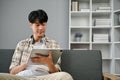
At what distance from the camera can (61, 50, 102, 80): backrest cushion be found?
6.84 ft

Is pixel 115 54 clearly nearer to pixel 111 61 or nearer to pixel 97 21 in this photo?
pixel 111 61

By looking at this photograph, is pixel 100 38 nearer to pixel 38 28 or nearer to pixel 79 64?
pixel 79 64

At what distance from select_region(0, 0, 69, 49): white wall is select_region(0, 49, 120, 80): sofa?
212 cm

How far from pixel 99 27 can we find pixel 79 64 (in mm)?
2068

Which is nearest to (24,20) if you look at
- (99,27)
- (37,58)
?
(99,27)

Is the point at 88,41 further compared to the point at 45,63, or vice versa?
the point at 88,41

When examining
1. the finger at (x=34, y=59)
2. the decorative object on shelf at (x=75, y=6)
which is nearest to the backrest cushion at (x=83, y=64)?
the finger at (x=34, y=59)

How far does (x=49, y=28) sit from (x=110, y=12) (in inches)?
46.7

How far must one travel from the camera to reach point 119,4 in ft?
13.3

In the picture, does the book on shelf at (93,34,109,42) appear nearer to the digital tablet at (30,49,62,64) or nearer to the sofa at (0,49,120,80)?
the sofa at (0,49,120,80)

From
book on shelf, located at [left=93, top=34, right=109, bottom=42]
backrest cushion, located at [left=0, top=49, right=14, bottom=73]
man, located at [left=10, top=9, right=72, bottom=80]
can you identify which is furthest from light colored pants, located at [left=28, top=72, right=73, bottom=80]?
book on shelf, located at [left=93, top=34, right=109, bottom=42]

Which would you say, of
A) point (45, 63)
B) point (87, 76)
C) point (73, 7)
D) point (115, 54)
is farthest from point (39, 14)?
point (115, 54)

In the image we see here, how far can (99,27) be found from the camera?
13.3ft

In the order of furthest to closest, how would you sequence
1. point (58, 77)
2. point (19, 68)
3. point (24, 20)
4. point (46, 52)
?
point (24, 20)
point (19, 68)
point (46, 52)
point (58, 77)
